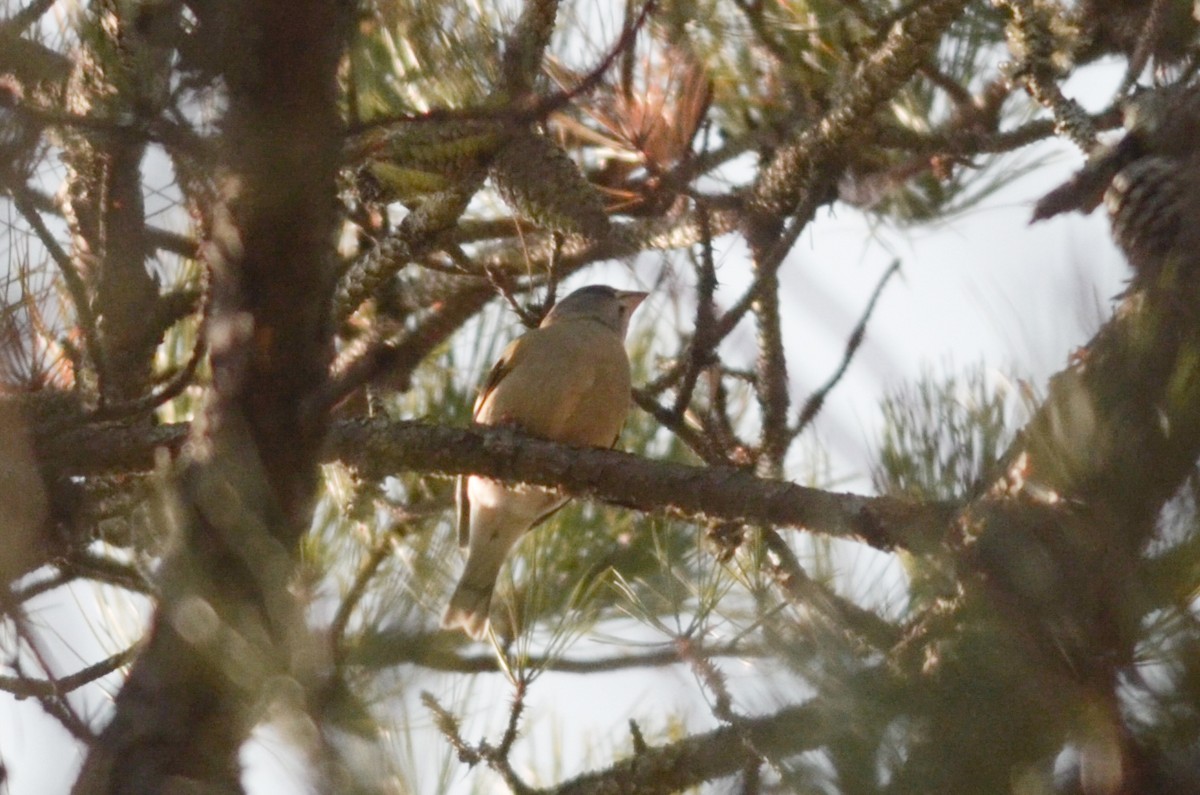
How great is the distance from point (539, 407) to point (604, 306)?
1.02 m

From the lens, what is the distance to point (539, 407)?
14.7 ft

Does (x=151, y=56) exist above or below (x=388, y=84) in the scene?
below

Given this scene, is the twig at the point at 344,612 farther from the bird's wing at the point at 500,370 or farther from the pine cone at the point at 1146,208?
the bird's wing at the point at 500,370

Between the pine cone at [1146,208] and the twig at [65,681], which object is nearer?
the twig at [65,681]

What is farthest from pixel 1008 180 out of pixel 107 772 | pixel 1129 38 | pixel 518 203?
pixel 107 772

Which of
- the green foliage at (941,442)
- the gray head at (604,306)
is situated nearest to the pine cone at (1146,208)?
the green foliage at (941,442)

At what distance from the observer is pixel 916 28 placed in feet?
11.4

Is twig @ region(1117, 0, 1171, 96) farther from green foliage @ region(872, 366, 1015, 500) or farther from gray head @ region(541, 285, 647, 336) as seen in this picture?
gray head @ region(541, 285, 647, 336)

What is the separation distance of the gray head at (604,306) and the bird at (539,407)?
33cm

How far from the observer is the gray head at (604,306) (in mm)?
5301

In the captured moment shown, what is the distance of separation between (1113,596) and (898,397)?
1.07 m

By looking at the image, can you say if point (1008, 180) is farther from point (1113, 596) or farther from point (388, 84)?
point (1113, 596)

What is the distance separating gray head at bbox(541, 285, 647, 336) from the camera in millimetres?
5301

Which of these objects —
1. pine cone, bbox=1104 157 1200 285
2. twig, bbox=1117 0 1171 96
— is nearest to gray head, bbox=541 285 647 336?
twig, bbox=1117 0 1171 96
